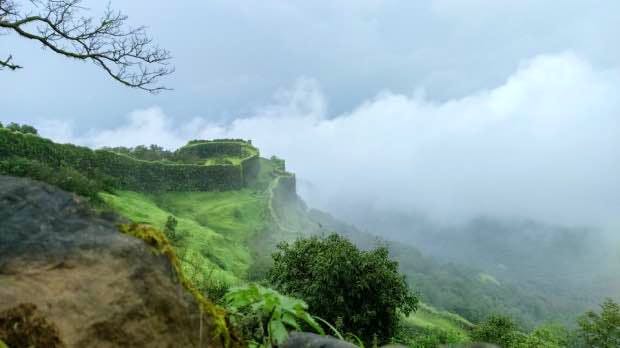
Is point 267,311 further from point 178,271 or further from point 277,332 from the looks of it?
point 178,271

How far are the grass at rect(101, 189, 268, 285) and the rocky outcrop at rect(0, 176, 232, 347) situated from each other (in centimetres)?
4170

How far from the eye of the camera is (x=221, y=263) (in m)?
47.4

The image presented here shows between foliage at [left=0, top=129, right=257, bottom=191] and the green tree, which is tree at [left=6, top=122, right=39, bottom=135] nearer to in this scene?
foliage at [left=0, top=129, right=257, bottom=191]

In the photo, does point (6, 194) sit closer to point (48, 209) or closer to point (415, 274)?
point (48, 209)

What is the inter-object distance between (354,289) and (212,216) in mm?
45875

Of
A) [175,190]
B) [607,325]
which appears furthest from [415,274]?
[607,325]

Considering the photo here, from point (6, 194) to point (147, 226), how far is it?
1.00 m

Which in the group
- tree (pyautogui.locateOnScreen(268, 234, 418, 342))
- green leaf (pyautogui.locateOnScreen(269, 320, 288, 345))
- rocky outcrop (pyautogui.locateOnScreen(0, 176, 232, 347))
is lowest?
tree (pyautogui.locateOnScreen(268, 234, 418, 342))

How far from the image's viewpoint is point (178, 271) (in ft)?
12.2

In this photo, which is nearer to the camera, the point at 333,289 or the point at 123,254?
the point at 123,254

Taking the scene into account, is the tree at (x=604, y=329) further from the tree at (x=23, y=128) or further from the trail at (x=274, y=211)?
the tree at (x=23, y=128)

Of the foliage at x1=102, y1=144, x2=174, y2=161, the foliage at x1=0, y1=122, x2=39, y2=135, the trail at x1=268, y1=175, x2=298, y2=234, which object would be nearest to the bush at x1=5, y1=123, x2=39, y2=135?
the foliage at x1=0, y1=122, x2=39, y2=135

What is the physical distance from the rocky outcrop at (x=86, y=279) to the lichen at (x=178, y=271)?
0.4 inches

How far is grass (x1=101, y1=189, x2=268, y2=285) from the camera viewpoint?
1896 inches
